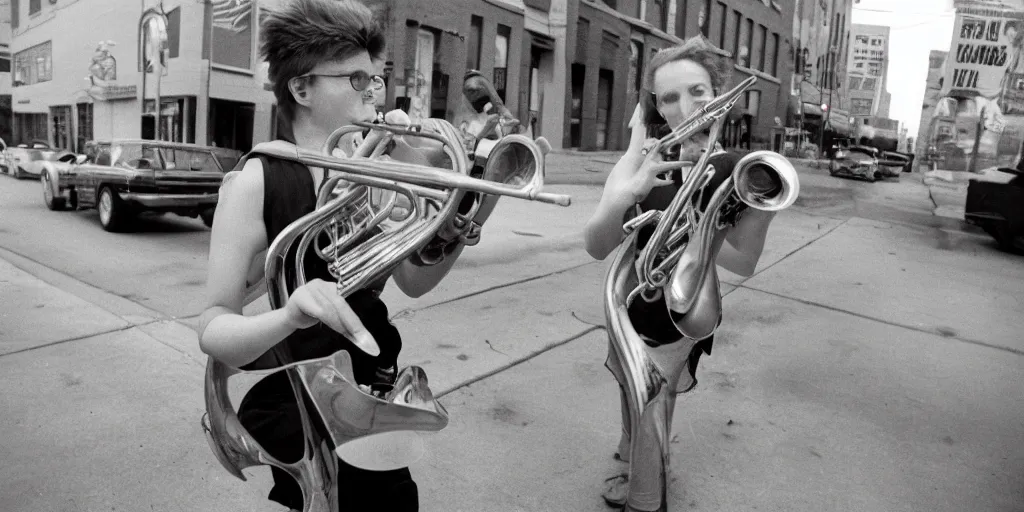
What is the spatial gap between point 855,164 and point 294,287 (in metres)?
21.4

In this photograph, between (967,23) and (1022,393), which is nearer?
(1022,393)

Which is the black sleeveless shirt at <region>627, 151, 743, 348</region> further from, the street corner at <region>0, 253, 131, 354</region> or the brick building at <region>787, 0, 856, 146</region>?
the brick building at <region>787, 0, 856, 146</region>

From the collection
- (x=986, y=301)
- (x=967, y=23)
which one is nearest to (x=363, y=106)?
(x=986, y=301)

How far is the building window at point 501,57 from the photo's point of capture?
1065 centimetres

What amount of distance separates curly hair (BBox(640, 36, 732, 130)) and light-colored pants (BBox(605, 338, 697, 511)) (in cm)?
72

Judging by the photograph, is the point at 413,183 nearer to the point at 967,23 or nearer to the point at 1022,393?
the point at 1022,393

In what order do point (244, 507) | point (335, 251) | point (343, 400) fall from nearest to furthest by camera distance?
point (343, 400) → point (335, 251) → point (244, 507)

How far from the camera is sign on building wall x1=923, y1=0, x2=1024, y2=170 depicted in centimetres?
1441

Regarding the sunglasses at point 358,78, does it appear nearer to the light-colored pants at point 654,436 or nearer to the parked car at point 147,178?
the light-colored pants at point 654,436

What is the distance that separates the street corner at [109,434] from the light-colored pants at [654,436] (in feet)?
4.14

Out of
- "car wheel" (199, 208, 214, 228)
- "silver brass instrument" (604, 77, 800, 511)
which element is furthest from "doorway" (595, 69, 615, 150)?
"silver brass instrument" (604, 77, 800, 511)

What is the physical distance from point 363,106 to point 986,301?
6.23m

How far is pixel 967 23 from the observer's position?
49.3ft

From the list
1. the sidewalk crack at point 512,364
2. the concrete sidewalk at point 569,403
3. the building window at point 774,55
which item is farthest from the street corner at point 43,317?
the building window at point 774,55
